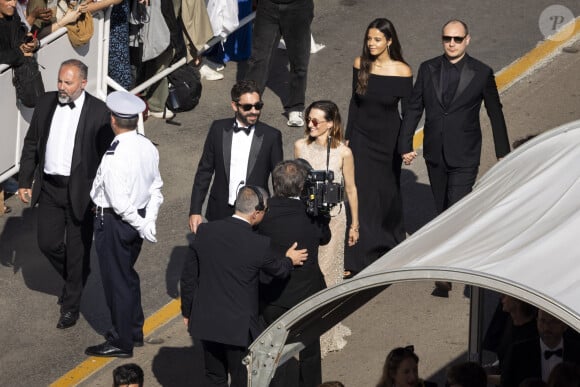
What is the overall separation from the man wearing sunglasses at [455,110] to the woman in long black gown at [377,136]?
209 millimetres

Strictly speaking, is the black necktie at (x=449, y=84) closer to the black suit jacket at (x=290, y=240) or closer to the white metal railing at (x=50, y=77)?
the black suit jacket at (x=290, y=240)

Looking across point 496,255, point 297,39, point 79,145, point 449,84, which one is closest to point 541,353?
point 496,255

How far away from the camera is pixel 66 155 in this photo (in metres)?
9.84

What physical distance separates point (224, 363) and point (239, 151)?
1.64 metres

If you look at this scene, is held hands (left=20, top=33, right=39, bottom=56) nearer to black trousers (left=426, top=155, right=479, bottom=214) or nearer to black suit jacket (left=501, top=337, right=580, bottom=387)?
black trousers (left=426, top=155, right=479, bottom=214)

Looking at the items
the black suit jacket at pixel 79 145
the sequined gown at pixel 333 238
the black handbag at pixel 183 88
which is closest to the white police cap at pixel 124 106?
the black suit jacket at pixel 79 145

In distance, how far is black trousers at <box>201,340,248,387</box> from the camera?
334 inches

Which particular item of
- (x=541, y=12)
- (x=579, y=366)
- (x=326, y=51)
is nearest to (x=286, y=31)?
(x=326, y=51)

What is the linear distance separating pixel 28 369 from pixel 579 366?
4.14 m

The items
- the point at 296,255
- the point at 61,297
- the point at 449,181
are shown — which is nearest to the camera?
the point at 296,255

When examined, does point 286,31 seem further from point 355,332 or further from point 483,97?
point 355,332

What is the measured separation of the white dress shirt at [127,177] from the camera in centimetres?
923

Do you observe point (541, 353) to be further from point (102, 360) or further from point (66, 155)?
point (66, 155)

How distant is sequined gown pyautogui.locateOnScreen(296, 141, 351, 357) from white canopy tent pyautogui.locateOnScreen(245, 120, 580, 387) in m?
2.05
